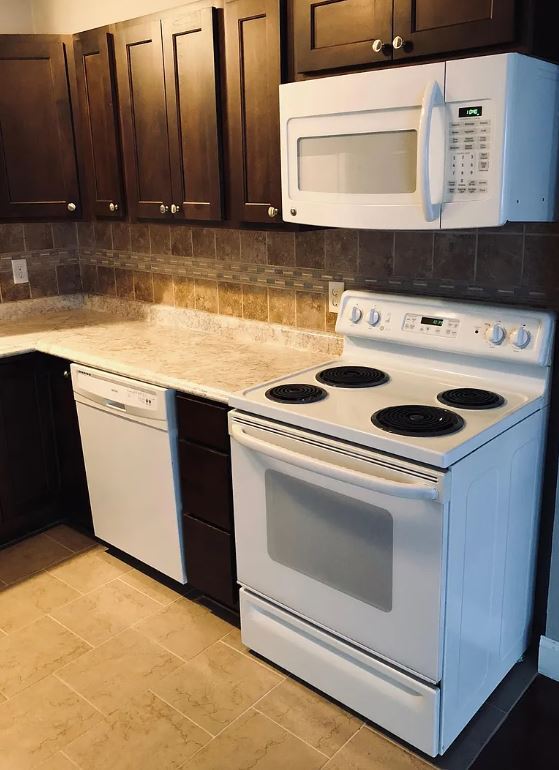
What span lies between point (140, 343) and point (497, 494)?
1.59 metres

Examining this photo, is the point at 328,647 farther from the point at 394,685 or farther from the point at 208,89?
the point at 208,89

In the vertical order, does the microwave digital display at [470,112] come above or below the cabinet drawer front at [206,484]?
above

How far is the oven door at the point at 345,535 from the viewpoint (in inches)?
66.4

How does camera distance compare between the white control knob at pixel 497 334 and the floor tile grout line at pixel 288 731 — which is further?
the white control knob at pixel 497 334

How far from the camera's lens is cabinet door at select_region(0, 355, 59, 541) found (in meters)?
2.86

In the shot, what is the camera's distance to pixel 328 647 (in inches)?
79.4

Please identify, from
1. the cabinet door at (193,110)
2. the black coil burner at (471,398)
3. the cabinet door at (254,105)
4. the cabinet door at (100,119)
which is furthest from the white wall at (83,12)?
the black coil burner at (471,398)

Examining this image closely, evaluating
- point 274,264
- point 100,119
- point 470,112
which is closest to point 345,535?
point 470,112

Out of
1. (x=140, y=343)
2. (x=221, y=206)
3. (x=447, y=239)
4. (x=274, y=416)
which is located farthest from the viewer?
(x=140, y=343)

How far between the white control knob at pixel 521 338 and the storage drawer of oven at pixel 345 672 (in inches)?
37.3

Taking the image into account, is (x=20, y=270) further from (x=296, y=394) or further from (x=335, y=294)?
(x=296, y=394)

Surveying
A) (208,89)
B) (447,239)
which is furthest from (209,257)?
(447,239)

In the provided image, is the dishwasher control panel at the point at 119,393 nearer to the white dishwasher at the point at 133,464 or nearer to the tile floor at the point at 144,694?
the white dishwasher at the point at 133,464

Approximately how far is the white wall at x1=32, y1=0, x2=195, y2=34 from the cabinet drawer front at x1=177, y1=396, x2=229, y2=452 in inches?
64.5
